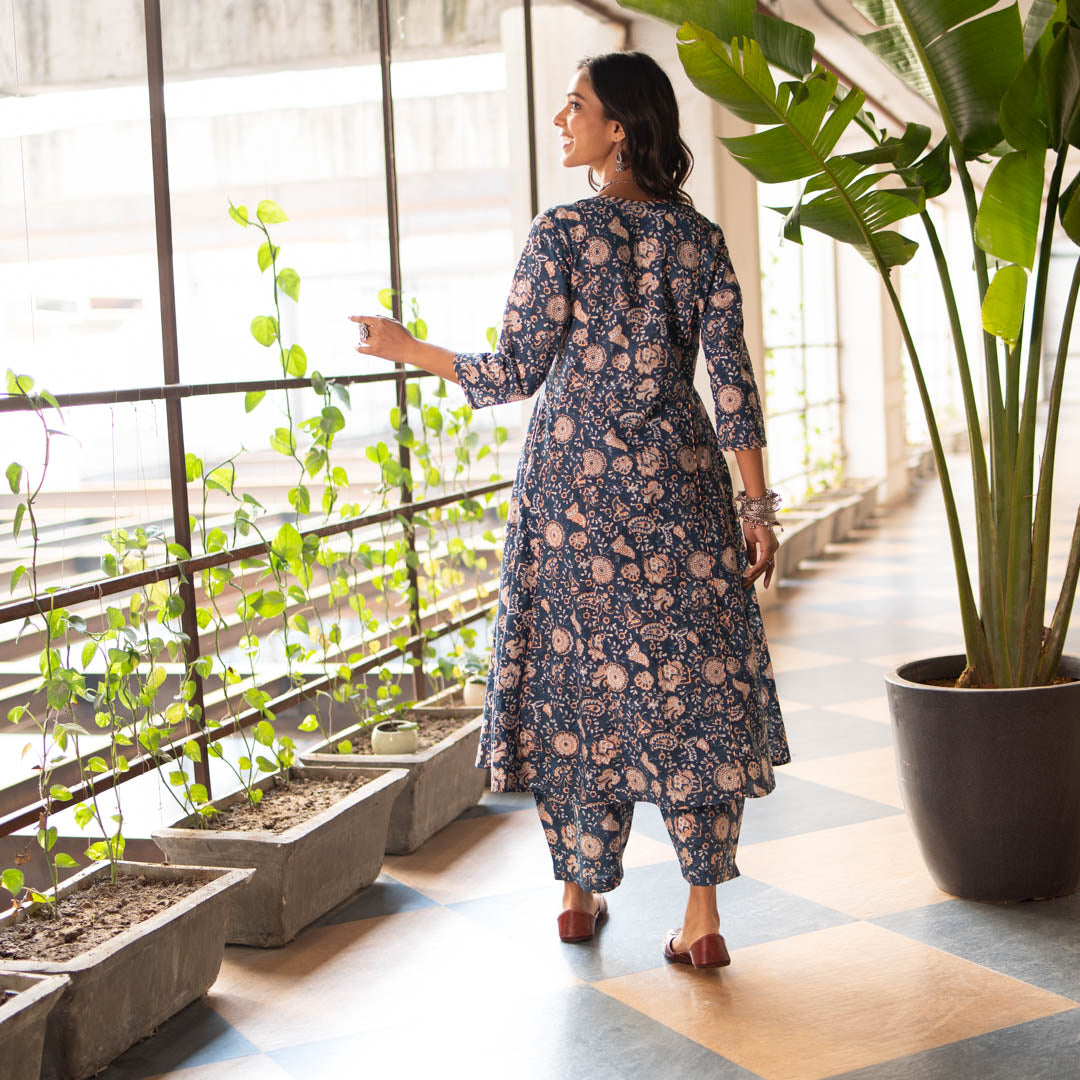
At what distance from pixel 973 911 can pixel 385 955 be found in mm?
1124

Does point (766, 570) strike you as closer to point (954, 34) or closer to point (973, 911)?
point (973, 911)

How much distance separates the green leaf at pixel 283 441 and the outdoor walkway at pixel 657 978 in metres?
0.95

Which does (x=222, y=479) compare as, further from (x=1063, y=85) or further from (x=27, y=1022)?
(x=1063, y=85)

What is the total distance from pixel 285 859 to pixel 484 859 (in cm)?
64

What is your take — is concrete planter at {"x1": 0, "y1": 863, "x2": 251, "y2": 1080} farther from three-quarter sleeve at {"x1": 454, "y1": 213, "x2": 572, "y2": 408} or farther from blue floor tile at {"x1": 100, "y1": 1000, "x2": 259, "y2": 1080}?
three-quarter sleeve at {"x1": 454, "y1": 213, "x2": 572, "y2": 408}

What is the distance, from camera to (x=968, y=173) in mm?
2605

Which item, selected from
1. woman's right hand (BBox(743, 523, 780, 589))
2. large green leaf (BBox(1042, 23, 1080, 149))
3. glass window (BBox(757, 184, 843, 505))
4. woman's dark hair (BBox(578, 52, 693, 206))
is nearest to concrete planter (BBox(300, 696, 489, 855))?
woman's right hand (BBox(743, 523, 780, 589))

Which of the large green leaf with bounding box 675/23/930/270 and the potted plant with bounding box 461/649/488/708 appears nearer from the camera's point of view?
the large green leaf with bounding box 675/23/930/270

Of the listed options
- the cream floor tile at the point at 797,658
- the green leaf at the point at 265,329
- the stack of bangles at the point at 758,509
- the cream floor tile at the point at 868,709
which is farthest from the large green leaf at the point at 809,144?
the cream floor tile at the point at 797,658

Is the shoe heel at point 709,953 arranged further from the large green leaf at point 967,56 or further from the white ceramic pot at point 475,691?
the large green leaf at point 967,56

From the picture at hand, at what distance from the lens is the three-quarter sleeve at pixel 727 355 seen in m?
2.31

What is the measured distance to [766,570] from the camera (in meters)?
2.39

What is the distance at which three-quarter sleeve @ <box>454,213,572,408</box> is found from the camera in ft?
A: 7.52

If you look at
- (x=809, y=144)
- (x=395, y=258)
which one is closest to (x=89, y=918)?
(x=809, y=144)
